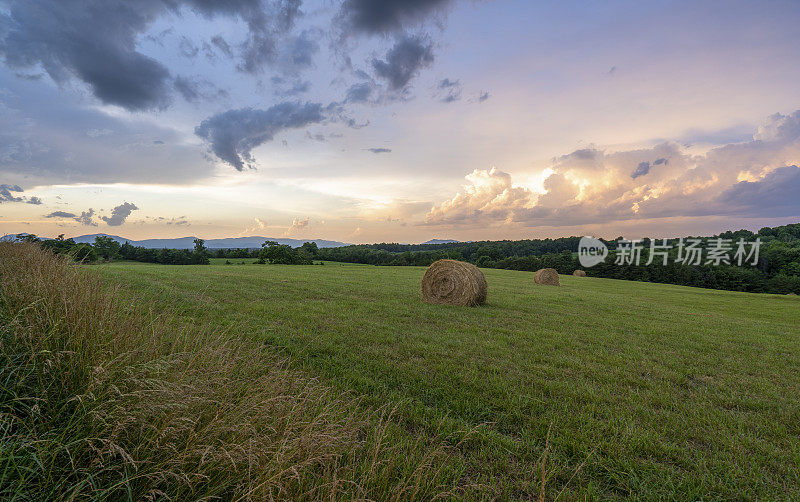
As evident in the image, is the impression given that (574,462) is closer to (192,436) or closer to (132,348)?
(192,436)

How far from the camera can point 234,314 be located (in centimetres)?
878

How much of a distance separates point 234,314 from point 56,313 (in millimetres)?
5214

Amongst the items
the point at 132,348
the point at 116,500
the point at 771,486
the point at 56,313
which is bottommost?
the point at 771,486

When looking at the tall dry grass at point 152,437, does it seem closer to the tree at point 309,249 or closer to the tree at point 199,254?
the tree at point 199,254

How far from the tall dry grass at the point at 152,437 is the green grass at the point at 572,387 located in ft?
3.14

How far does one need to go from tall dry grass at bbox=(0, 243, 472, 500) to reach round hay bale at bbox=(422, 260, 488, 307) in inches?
394

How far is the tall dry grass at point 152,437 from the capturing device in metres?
2.03

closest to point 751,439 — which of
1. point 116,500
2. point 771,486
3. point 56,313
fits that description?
point 771,486
